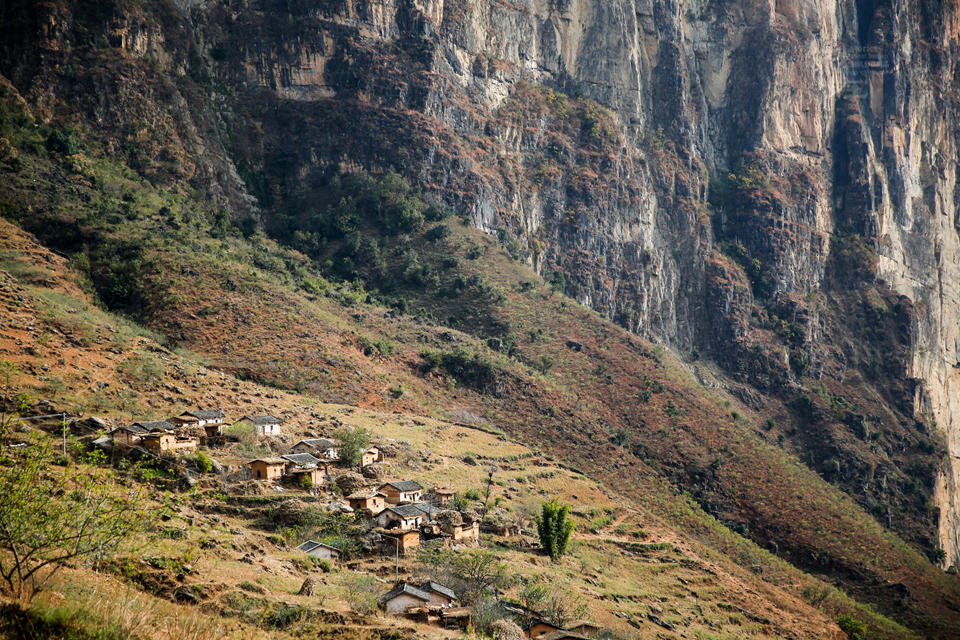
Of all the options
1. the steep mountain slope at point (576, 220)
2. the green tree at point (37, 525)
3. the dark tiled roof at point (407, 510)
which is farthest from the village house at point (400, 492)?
the green tree at point (37, 525)

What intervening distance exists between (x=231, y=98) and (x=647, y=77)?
6615 centimetres

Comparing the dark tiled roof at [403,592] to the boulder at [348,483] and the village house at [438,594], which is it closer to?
the village house at [438,594]

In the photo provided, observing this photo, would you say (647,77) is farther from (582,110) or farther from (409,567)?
(409,567)

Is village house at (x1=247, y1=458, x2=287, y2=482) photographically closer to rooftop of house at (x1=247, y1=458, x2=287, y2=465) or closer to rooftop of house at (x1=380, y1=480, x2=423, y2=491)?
rooftop of house at (x1=247, y1=458, x2=287, y2=465)

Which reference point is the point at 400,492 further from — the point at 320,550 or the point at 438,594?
the point at 438,594

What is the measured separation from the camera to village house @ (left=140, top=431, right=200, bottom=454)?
129ft

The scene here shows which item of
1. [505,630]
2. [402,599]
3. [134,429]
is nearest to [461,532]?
[402,599]

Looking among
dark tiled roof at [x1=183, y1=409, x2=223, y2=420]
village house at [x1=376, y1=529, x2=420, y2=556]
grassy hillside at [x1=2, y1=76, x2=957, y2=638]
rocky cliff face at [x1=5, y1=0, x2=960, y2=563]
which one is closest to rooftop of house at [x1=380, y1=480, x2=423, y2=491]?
village house at [x1=376, y1=529, x2=420, y2=556]

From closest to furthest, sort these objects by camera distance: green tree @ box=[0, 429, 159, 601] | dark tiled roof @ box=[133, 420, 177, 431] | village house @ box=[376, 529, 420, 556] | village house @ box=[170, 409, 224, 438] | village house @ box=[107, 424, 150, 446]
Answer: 1. green tree @ box=[0, 429, 159, 601]
2. village house @ box=[376, 529, 420, 556]
3. village house @ box=[107, 424, 150, 446]
4. dark tiled roof @ box=[133, 420, 177, 431]
5. village house @ box=[170, 409, 224, 438]

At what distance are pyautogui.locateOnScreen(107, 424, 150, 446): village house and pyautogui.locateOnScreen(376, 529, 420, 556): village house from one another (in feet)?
41.1

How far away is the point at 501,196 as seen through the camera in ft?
344

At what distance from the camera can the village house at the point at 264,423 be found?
157 ft

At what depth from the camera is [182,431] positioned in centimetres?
4269

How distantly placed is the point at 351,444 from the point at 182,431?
983 centimetres
